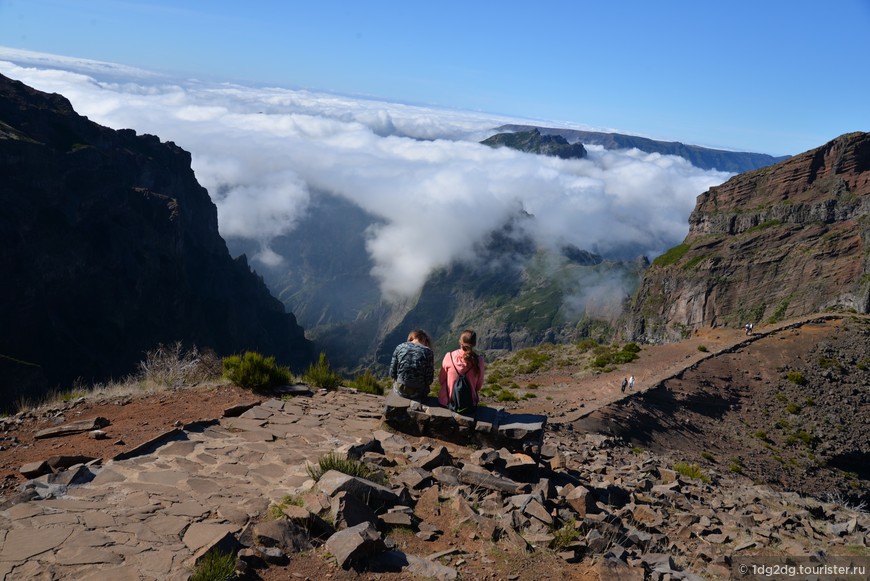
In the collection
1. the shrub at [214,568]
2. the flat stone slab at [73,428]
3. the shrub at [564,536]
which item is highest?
the shrub at [214,568]

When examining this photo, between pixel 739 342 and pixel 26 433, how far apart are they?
40.9m

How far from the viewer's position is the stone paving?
612 centimetres

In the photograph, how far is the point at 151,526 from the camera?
701cm

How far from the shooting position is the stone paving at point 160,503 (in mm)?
6121

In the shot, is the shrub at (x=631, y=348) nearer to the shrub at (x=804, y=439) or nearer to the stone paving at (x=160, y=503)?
the shrub at (x=804, y=439)

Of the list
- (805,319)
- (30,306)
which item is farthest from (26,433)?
(30,306)

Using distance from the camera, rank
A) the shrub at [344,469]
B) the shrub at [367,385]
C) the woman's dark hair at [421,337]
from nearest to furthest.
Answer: the shrub at [344,469] → the woman's dark hair at [421,337] → the shrub at [367,385]

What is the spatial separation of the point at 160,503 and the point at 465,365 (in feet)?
18.7

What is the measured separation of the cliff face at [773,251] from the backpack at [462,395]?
7877 cm

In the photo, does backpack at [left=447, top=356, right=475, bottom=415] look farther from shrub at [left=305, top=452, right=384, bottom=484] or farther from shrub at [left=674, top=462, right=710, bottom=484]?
shrub at [left=674, top=462, right=710, bottom=484]

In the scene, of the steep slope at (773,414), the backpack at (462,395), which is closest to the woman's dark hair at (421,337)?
the backpack at (462,395)

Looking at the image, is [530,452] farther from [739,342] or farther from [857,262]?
[857,262]

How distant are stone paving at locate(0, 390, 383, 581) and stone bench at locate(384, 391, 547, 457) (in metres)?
0.97

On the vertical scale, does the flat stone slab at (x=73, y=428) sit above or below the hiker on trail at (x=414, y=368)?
below
